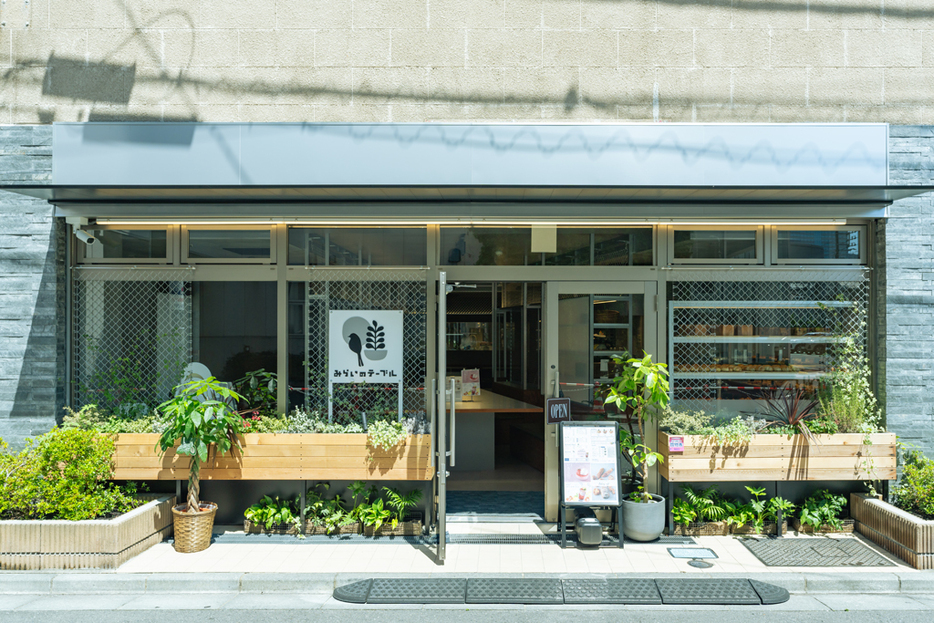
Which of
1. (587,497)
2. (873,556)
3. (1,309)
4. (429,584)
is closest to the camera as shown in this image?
(429,584)

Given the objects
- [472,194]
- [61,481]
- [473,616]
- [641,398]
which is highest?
[472,194]

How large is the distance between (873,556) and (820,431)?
129 cm

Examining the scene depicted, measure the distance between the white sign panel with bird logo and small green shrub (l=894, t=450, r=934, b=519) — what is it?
5245 millimetres

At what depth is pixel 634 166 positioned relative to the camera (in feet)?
19.9

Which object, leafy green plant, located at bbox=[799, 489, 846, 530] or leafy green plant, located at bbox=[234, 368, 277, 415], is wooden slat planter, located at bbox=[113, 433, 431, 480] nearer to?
leafy green plant, located at bbox=[234, 368, 277, 415]

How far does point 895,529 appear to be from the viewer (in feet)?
19.2

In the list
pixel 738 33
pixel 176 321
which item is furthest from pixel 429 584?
pixel 738 33

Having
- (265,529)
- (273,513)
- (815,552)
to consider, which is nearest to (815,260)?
(815,552)

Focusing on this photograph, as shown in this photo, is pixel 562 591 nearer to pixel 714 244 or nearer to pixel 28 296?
pixel 714 244

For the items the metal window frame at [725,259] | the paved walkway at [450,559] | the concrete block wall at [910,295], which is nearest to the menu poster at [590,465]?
the paved walkway at [450,559]

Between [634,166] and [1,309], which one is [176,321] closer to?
[1,309]

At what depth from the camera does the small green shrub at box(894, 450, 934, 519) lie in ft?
Answer: 19.3

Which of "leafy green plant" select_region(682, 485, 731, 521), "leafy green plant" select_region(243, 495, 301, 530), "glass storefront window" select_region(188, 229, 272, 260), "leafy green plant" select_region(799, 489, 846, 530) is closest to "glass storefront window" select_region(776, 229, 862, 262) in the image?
"leafy green plant" select_region(799, 489, 846, 530)

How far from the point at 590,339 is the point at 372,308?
2.49 m
